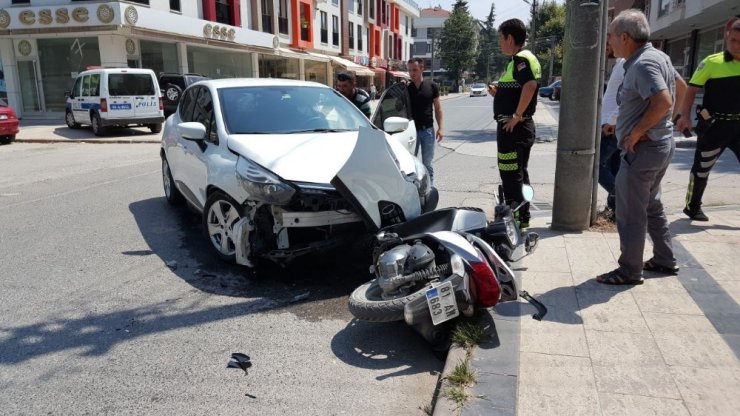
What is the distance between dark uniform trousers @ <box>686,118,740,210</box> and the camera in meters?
5.68

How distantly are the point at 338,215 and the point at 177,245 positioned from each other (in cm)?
229

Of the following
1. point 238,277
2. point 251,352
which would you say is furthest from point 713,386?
point 238,277

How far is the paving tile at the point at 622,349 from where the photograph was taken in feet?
10.4

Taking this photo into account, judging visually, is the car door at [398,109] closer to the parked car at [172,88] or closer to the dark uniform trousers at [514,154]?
the dark uniform trousers at [514,154]

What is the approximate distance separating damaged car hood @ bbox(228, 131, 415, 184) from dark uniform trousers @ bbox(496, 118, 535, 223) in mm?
973

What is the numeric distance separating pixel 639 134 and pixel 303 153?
2519 millimetres

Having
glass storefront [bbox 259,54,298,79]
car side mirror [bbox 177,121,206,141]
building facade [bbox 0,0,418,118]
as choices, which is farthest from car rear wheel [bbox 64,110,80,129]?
glass storefront [bbox 259,54,298,79]

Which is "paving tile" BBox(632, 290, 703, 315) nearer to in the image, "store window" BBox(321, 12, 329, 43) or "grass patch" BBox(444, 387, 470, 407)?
"grass patch" BBox(444, 387, 470, 407)

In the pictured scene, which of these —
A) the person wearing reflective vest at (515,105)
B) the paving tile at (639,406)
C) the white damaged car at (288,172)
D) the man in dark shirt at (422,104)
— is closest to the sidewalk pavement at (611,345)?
the paving tile at (639,406)

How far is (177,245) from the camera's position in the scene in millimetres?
5859

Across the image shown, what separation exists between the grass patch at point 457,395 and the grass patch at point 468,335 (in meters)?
0.44

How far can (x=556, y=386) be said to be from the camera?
296 centimetres

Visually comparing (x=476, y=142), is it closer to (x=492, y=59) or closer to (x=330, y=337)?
(x=330, y=337)

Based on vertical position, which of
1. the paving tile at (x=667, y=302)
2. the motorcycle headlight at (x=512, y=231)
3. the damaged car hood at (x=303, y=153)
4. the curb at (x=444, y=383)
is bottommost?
the curb at (x=444, y=383)
